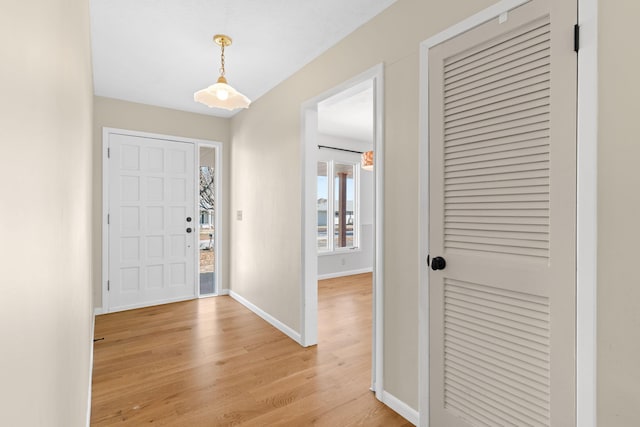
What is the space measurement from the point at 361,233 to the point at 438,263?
4507 millimetres

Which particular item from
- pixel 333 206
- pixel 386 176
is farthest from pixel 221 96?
pixel 333 206

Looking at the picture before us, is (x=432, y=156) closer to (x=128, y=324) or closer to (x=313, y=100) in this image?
(x=313, y=100)

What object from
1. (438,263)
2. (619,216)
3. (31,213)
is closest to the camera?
(31,213)

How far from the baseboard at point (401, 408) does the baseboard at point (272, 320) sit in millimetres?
1083

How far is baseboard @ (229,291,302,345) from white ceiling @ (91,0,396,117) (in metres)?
2.47

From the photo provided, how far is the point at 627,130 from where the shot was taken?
113 centimetres

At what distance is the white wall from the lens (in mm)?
5805

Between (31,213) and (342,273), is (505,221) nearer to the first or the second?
(31,213)

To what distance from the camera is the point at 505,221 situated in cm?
149

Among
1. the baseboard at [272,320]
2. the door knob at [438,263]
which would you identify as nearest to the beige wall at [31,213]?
the door knob at [438,263]

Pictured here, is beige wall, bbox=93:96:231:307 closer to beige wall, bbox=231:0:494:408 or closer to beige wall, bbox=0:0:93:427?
beige wall, bbox=231:0:494:408

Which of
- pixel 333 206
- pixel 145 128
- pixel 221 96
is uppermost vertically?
pixel 145 128

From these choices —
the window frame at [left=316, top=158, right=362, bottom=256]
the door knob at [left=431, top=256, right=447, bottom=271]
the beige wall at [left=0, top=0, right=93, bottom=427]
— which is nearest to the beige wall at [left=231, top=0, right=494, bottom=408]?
the door knob at [left=431, top=256, right=447, bottom=271]

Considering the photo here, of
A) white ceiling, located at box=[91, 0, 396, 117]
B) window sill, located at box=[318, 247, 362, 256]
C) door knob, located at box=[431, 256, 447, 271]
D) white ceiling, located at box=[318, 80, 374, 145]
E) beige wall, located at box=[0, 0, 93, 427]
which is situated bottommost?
window sill, located at box=[318, 247, 362, 256]
